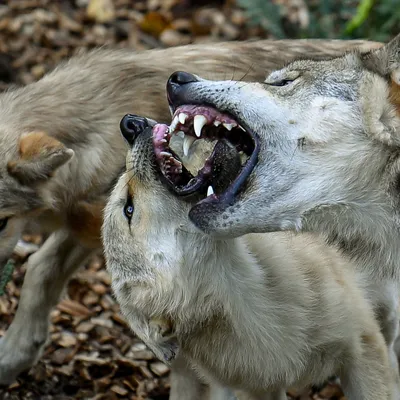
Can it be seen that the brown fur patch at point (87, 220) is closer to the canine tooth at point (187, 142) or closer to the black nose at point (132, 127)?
the black nose at point (132, 127)

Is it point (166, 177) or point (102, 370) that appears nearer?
point (166, 177)

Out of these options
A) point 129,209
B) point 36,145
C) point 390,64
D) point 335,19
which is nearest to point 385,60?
point 390,64

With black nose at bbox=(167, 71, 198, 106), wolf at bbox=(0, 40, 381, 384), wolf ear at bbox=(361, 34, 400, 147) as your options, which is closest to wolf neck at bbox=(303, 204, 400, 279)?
wolf ear at bbox=(361, 34, 400, 147)

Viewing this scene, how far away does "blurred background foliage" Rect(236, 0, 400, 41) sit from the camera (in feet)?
24.4

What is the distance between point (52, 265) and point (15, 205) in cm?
68

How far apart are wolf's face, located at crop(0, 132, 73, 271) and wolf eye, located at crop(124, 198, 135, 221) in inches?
30.0

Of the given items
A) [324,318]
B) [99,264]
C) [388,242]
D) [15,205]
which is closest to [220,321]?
[324,318]

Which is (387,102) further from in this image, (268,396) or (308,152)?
(268,396)

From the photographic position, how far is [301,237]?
4793mm

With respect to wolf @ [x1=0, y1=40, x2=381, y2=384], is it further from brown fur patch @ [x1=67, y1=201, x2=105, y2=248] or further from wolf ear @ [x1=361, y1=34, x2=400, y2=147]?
wolf ear @ [x1=361, y1=34, x2=400, y2=147]

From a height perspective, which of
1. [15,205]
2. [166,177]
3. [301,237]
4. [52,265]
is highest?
[166,177]

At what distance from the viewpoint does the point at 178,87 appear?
13.4 feet

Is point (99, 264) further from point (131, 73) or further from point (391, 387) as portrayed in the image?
point (391, 387)

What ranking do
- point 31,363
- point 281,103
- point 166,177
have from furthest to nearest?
point 31,363
point 166,177
point 281,103
